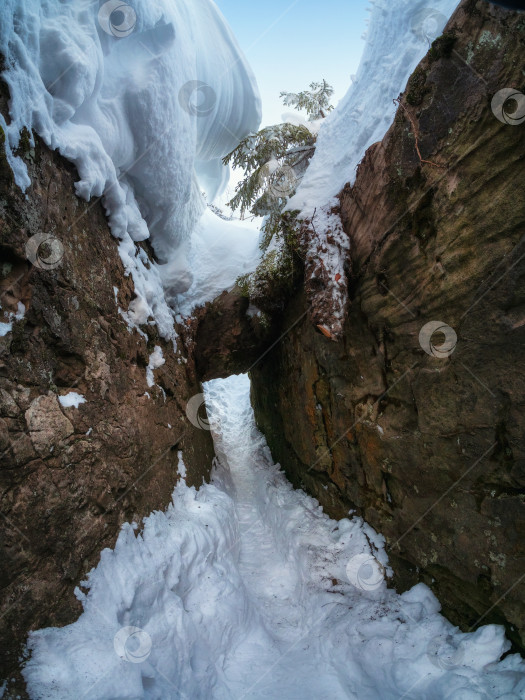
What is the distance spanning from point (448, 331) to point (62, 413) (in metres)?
3.81

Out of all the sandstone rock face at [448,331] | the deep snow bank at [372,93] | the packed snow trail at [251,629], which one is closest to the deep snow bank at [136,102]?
the deep snow bank at [372,93]

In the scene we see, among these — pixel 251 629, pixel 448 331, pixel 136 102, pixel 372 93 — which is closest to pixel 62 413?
pixel 251 629

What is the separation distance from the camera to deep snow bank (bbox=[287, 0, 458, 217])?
4566mm

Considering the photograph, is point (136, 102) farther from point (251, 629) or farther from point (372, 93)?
point (251, 629)

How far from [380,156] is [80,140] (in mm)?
3425

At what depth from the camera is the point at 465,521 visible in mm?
3844

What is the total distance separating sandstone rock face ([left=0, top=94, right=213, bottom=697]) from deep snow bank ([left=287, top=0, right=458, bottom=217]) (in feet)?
10.4

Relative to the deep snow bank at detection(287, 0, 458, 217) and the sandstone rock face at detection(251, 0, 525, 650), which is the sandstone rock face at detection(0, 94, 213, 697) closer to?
the sandstone rock face at detection(251, 0, 525, 650)

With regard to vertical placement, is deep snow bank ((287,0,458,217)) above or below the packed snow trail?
above

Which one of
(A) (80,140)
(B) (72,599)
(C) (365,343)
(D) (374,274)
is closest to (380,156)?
(D) (374,274)

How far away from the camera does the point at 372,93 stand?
5246 millimetres

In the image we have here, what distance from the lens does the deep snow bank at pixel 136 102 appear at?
11.4 feet

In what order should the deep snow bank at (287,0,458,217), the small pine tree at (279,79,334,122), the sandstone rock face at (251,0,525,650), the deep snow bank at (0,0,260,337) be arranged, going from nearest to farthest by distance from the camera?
the sandstone rock face at (251,0,525,650) < the deep snow bank at (0,0,260,337) < the deep snow bank at (287,0,458,217) < the small pine tree at (279,79,334,122)

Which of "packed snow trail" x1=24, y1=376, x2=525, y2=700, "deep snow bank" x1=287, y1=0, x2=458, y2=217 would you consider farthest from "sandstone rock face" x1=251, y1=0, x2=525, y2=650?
"deep snow bank" x1=287, y1=0, x2=458, y2=217
